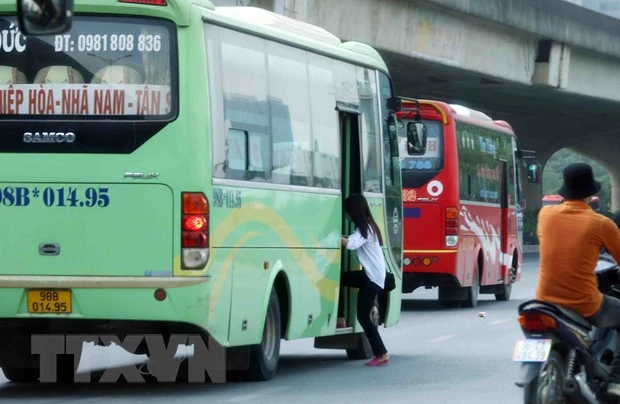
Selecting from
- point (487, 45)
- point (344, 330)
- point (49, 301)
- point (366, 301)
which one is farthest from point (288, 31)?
point (487, 45)

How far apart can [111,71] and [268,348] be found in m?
2.76

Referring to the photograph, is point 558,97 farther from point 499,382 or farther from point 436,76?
point 499,382

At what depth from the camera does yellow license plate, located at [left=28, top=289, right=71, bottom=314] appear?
11070 millimetres

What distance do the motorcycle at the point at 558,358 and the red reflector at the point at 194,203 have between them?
300 centimetres

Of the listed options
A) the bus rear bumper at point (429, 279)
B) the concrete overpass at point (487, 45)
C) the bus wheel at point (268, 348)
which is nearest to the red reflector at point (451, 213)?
the bus rear bumper at point (429, 279)

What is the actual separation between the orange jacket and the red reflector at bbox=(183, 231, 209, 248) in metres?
2.89

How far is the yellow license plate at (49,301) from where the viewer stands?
11070 mm

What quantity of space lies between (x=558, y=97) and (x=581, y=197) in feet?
139

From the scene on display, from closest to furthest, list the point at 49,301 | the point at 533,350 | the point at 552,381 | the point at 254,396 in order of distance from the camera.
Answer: the point at 533,350, the point at 552,381, the point at 49,301, the point at 254,396

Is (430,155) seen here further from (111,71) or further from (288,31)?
(111,71)

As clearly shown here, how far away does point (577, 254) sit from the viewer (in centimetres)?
890

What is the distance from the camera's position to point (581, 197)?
9.05 metres

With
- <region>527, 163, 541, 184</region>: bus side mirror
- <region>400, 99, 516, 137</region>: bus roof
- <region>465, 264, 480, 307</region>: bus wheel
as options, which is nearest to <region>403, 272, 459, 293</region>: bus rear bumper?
<region>465, 264, 480, 307</region>: bus wheel

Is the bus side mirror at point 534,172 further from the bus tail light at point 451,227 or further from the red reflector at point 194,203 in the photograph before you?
the red reflector at point 194,203
